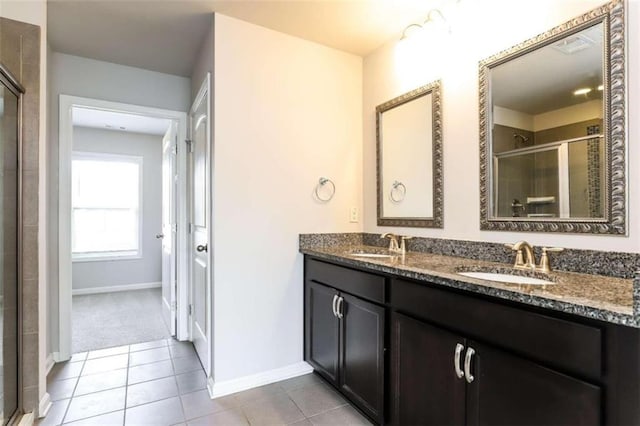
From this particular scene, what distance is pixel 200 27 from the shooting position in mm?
2312

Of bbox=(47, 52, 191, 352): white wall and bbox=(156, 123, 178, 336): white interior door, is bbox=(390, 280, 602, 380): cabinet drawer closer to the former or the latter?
bbox=(156, 123, 178, 336): white interior door

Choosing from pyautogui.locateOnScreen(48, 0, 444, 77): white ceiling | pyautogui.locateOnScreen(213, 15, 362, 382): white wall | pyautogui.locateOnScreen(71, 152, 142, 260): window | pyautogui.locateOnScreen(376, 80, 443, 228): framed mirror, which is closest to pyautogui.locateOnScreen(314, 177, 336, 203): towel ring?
pyautogui.locateOnScreen(213, 15, 362, 382): white wall

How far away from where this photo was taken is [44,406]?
6.31 feet

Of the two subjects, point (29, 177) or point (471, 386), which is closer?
point (471, 386)

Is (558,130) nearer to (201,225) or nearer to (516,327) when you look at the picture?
(516,327)

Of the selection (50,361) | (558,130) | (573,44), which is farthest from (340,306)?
(50,361)

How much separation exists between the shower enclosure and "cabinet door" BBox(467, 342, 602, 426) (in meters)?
2.27

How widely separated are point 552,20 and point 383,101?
1148 mm

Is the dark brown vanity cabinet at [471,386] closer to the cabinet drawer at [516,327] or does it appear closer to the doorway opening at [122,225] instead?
the cabinet drawer at [516,327]

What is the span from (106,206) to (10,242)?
364 cm

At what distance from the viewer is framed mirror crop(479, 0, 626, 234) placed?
4.40 ft

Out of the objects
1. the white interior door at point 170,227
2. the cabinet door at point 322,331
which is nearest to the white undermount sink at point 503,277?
the cabinet door at point 322,331

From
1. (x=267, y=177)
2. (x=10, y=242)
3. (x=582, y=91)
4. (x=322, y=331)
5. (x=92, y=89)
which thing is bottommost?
(x=322, y=331)

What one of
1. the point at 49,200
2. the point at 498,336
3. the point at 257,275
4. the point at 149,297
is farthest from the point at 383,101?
the point at 149,297
